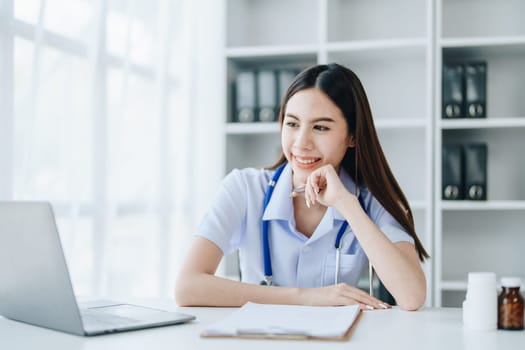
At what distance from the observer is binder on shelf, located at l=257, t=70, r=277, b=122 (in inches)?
125

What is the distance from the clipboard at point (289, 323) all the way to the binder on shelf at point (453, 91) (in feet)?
5.75

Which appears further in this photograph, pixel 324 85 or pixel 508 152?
pixel 508 152

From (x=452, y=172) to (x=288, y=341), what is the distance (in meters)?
2.02

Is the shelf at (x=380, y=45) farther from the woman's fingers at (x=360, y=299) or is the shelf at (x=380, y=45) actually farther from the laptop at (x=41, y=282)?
the laptop at (x=41, y=282)

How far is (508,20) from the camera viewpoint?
3244 millimetres

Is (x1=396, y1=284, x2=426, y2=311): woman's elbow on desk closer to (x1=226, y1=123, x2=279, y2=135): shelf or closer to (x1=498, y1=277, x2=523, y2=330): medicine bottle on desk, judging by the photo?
(x1=498, y1=277, x2=523, y2=330): medicine bottle on desk

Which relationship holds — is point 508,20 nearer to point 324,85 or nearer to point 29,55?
point 324,85

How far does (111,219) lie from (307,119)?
1048 millimetres

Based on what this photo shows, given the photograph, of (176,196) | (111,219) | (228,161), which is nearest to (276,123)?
(228,161)

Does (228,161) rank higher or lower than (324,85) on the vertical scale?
lower

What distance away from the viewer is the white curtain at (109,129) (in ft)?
6.97

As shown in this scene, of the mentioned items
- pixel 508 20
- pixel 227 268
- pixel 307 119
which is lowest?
pixel 227 268

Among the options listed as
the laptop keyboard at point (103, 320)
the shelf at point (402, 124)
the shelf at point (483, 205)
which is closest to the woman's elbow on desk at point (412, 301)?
the laptop keyboard at point (103, 320)

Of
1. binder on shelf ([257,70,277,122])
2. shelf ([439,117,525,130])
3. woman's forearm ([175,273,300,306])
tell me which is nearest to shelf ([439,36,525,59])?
shelf ([439,117,525,130])
